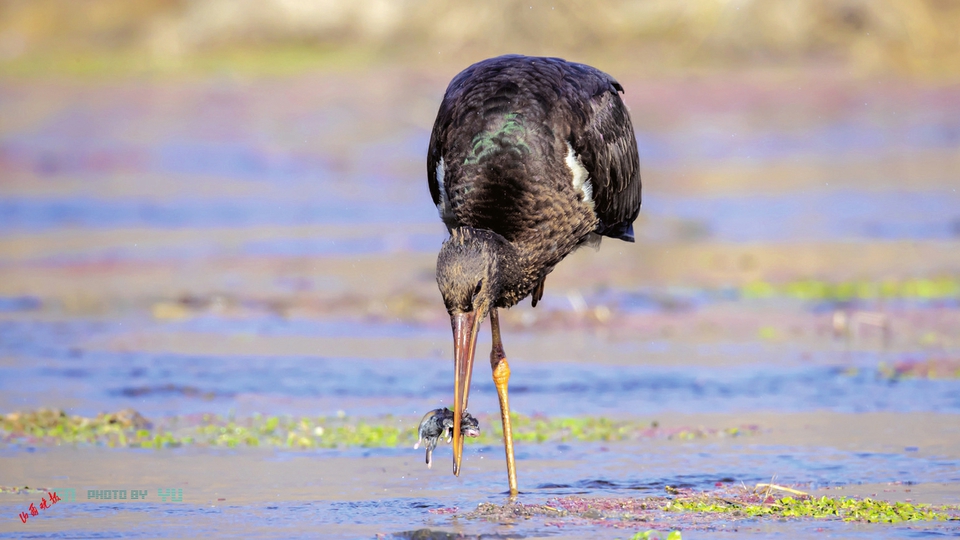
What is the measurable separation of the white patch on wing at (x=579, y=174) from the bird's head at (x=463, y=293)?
79 centimetres

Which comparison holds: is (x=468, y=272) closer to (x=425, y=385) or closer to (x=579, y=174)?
(x=579, y=174)

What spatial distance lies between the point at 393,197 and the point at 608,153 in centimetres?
1079

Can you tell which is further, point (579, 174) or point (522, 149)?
point (579, 174)

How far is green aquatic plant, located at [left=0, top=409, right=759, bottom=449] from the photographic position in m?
6.93

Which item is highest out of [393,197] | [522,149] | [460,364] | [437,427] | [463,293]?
[393,197]

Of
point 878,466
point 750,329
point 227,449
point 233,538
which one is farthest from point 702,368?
point 233,538

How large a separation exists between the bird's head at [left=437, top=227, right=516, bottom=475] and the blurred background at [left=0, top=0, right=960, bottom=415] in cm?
205

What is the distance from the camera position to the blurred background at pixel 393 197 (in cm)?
905

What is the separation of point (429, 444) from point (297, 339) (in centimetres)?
386

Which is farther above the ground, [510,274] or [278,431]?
[510,274]

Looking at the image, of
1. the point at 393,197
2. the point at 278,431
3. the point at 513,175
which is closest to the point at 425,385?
the point at 278,431

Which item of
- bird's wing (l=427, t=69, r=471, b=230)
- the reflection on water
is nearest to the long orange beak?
bird's wing (l=427, t=69, r=471, b=230)

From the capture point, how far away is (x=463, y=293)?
557 centimetres

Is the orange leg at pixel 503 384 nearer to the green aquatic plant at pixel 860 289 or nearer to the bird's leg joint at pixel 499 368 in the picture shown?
the bird's leg joint at pixel 499 368
